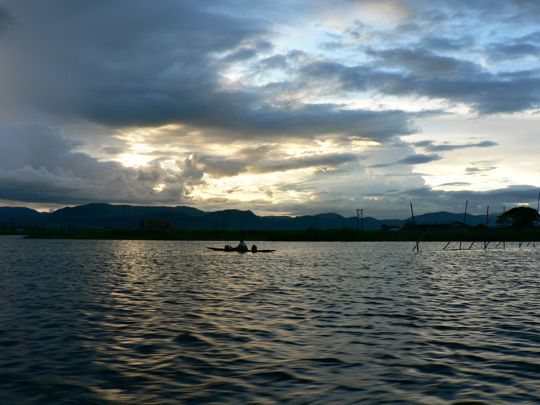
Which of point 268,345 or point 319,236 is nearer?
point 268,345

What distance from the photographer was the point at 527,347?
673 inches

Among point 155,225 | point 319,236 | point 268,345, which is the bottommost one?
point 268,345

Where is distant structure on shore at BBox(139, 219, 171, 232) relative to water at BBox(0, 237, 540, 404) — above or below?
above

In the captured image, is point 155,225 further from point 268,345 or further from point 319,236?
point 268,345

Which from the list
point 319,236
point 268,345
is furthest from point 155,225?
point 268,345

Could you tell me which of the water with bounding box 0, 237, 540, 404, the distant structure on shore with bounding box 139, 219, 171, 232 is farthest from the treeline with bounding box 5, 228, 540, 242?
the water with bounding box 0, 237, 540, 404

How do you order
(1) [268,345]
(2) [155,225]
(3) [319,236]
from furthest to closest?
(2) [155,225]
(3) [319,236]
(1) [268,345]

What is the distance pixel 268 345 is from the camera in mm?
17047

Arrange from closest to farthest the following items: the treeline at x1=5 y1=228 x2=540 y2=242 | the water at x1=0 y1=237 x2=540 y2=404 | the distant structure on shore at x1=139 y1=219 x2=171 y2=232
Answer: the water at x1=0 y1=237 x2=540 y2=404
the treeline at x1=5 y1=228 x2=540 y2=242
the distant structure on shore at x1=139 y1=219 x2=171 y2=232

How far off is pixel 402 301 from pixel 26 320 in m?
19.9

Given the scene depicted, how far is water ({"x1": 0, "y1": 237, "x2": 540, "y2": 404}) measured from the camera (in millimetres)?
12109

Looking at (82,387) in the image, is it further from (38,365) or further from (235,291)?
(235,291)

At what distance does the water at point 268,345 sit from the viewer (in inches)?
477

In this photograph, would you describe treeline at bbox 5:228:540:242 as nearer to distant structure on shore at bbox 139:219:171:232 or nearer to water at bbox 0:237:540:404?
distant structure on shore at bbox 139:219:171:232
